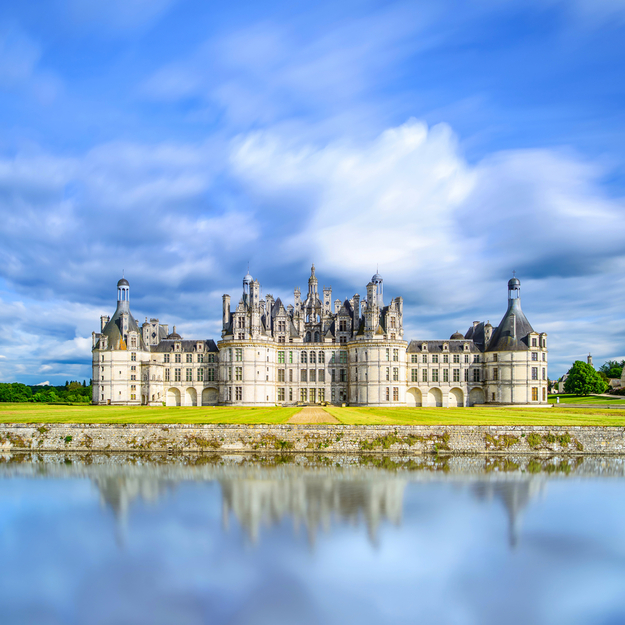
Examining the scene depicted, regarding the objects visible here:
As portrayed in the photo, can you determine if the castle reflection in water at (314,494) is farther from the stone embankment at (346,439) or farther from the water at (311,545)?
the stone embankment at (346,439)

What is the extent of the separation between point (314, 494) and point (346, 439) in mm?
11658

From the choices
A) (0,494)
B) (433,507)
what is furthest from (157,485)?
(433,507)

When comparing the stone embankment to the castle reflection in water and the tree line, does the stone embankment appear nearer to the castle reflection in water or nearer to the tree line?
the castle reflection in water

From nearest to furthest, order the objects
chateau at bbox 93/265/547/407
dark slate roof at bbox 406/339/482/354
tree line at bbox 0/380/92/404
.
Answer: chateau at bbox 93/265/547/407, dark slate roof at bbox 406/339/482/354, tree line at bbox 0/380/92/404

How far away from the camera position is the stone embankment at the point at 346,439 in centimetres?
3688

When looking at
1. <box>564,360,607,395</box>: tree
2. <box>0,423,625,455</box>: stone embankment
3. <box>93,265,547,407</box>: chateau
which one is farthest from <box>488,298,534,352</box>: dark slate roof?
<box>0,423,625,455</box>: stone embankment

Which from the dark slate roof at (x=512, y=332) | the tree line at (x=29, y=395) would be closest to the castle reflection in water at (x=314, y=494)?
the dark slate roof at (x=512, y=332)

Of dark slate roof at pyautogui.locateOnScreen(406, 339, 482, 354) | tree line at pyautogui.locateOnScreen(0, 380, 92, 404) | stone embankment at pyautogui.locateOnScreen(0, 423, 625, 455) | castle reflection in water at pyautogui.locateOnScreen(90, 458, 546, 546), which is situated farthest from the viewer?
tree line at pyautogui.locateOnScreen(0, 380, 92, 404)

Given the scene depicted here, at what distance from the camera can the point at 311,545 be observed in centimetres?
1945

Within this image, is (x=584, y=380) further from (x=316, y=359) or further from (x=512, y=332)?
(x=316, y=359)

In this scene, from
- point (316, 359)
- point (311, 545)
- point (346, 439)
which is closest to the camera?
point (311, 545)

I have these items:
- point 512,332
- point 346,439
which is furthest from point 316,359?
point 346,439

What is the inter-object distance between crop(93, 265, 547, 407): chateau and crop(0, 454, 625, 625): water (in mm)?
36494

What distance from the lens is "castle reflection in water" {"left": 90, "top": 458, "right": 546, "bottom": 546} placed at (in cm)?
2233
